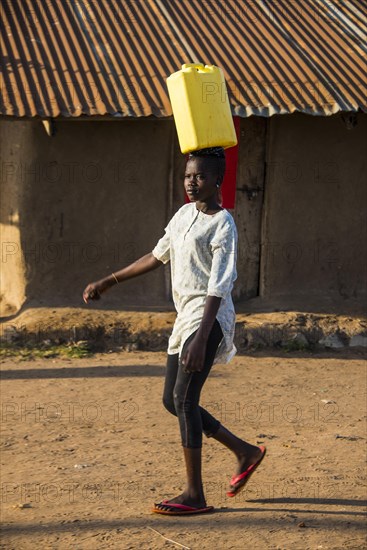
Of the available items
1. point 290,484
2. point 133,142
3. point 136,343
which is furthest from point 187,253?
point 133,142

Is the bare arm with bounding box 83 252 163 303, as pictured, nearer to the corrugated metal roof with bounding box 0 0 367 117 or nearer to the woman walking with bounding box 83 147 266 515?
the woman walking with bounding box 83 147 266 515

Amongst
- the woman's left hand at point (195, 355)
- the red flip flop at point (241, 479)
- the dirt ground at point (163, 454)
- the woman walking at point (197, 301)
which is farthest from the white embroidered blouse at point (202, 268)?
the dirt ground at point (163, 454)

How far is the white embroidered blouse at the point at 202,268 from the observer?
4.35 m

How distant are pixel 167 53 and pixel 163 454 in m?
4.76

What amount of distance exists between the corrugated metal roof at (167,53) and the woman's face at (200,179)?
3.76 m

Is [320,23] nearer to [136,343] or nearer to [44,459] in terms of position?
[136,343]

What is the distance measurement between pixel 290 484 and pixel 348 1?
7.11 metres

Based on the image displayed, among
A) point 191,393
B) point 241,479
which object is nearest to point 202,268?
point 191,393

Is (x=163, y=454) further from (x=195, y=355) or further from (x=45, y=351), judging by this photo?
(x=45, y=351)

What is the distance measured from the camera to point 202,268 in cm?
444

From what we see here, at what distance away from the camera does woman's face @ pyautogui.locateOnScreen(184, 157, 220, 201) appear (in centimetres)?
445

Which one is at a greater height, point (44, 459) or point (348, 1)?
point (348, 1)

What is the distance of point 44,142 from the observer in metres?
8.79

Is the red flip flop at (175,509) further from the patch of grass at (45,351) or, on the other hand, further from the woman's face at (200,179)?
the patch of grass at (45,351)
